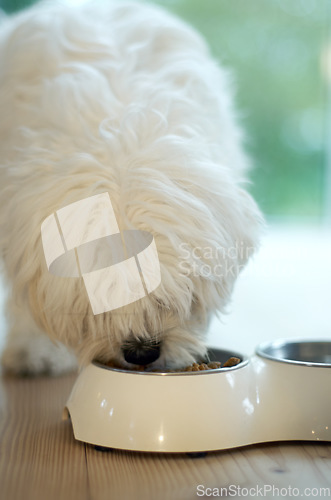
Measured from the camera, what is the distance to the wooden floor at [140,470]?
1.06 meters

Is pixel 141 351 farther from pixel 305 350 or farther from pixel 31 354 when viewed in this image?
pixel 31 354

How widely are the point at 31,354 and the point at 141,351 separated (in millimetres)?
641

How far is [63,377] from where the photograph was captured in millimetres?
1862

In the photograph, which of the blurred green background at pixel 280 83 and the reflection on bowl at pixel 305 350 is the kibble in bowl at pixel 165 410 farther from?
the blurred green background at pixel 280 83

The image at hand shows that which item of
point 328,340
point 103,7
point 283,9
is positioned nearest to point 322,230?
point 283,9

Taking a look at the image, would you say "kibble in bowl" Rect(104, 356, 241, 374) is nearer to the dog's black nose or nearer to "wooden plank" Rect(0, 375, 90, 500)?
the dog's black nose

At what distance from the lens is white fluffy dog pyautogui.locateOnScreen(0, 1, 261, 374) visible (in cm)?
134

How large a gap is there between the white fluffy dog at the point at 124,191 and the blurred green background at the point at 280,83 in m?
3.55

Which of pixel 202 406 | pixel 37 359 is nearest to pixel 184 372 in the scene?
pixel 202 406

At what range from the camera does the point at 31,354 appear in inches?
74.5

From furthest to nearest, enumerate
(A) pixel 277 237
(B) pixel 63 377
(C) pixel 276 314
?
(A) pixel 277 237
(C) pixel 276 314
(B) pixel 63 377

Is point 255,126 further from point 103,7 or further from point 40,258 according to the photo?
point 40,258

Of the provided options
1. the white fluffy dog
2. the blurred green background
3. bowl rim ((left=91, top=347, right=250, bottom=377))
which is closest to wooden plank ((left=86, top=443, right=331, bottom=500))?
bowl rim ((left=91, top=347, right=250, bottom=377))

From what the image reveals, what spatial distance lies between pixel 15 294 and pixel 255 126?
4461mm
